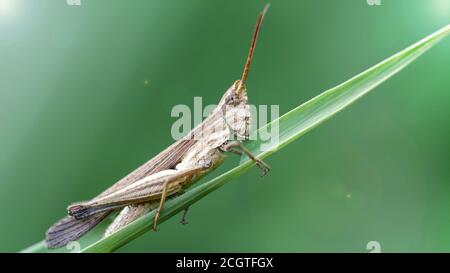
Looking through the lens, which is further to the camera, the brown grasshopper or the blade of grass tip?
the brown grasshopper

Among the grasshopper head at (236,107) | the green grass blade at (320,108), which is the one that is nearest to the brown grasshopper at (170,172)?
the grasshopper head at (236,107)

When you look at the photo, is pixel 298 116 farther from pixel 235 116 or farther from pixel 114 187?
pixel 114 187

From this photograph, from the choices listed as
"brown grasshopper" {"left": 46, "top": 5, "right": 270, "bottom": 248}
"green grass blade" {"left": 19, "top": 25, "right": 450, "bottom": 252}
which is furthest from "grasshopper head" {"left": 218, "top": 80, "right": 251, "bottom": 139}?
"green grass blade" {"left": 19, "top": 25, "right": 450, "bottom": 252}

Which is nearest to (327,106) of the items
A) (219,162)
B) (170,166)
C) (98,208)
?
(219,162)

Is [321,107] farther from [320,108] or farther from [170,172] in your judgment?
[170,172]

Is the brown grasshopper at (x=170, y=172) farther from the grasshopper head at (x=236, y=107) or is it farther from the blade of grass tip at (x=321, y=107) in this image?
the blade of grass tip at (x=321, y=107)

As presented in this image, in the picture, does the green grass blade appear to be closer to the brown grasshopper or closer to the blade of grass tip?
the blade of grass tip
